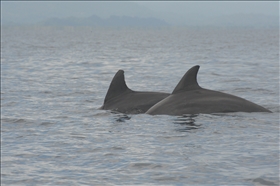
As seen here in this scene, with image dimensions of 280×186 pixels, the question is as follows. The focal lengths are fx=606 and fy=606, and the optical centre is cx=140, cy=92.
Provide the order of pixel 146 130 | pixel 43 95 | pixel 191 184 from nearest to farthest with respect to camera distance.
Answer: pixel 191 184
pixel 146 130
pixel 43 95

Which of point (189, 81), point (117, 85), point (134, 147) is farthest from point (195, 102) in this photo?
point (134, 147)

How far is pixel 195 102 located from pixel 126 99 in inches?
112

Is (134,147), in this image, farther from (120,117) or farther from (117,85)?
(117,85)

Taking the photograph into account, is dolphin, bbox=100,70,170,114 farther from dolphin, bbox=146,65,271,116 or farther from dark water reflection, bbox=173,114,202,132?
dark water reflection, bbox=173,114,202,132

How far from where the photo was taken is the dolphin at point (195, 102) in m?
15.3

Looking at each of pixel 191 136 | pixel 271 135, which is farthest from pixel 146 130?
pixel 271 135

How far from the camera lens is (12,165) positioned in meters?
11.0

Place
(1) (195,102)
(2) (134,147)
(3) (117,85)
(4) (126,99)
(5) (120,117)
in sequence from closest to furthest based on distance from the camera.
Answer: (2) (134,147) → (1) (195,102) → (5) (120,117) → (4) (126,99) → (3) (117,85)

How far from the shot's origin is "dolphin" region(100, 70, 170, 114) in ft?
56.1

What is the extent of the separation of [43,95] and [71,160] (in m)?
14.5

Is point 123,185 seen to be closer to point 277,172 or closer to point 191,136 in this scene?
point 277,172

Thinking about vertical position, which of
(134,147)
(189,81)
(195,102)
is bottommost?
(134,147)

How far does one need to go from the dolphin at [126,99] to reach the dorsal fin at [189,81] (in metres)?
1.57

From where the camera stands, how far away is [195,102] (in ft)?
51.0
